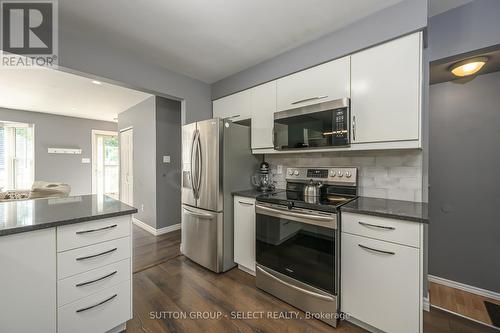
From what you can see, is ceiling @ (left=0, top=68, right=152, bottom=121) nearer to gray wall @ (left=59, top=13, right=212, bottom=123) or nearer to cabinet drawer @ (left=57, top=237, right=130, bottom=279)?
gray wall @ (left=59, top=13, right=212, bottom=123)

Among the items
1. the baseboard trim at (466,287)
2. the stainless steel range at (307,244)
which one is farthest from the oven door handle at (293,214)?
the baseboard trim at (466,287)

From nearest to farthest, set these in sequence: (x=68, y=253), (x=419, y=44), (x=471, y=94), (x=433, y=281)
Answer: (x=68, y=253), (x=419, y=44), (x=471, y=94), (x=433, y=281)

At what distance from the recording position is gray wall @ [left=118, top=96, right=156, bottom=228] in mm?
3656

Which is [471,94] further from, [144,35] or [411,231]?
[144,35]

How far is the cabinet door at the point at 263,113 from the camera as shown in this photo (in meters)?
2.33

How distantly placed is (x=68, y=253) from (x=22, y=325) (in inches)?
14.8

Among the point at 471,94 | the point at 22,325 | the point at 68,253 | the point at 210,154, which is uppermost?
the point at 471,94

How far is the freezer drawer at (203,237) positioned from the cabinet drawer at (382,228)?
1.34 m

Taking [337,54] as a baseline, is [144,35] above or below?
above

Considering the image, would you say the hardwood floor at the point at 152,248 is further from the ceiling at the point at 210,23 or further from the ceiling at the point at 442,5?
the ceiling at the point at 442,5

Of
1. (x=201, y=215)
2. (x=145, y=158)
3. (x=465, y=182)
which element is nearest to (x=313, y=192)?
(x=201, y=215)

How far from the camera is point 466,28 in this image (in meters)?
1.56

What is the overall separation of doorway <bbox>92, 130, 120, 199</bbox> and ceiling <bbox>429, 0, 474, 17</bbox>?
7.30m

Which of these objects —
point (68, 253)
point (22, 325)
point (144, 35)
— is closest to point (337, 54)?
point (144, 35)
